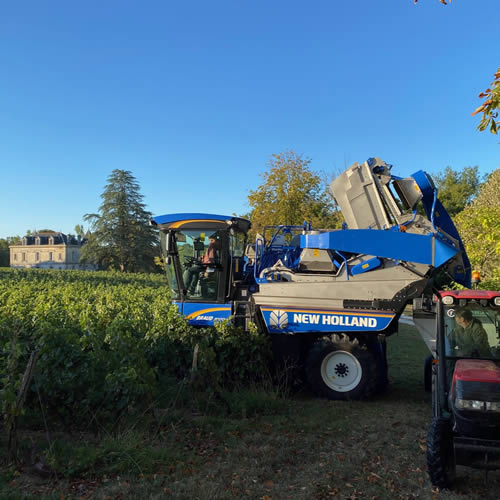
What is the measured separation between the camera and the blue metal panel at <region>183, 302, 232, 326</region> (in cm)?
870

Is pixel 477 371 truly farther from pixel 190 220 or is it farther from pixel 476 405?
pixel 190 220

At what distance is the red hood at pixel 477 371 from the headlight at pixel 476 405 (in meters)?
0.17

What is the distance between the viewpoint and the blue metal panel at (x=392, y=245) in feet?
24.3

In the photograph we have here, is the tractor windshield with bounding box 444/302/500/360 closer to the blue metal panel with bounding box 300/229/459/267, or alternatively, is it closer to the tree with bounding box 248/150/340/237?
the blue metal panel with bounding box 300/229/459/267

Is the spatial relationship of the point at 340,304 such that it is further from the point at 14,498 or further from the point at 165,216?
the point at 14,498

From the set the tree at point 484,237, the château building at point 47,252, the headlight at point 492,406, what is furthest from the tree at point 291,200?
the château building at point 47,252

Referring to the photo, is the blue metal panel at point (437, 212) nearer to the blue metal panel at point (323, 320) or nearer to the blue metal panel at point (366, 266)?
the blue metal panel at point (366, 266)

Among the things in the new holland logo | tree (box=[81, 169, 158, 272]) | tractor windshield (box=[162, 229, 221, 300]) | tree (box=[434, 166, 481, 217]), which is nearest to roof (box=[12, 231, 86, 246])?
tree (box=[81, 169, 158, 272])

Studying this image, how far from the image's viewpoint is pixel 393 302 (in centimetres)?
766

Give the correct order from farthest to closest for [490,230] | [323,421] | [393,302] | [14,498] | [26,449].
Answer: [490,230] → [393,302] → [323,421] → [26,449] → [14,498]

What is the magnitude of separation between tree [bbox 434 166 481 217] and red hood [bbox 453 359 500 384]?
176 feet

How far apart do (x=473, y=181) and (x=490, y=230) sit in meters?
58.3

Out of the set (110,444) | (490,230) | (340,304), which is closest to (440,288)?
(490,230)

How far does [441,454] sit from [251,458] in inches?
76.6
